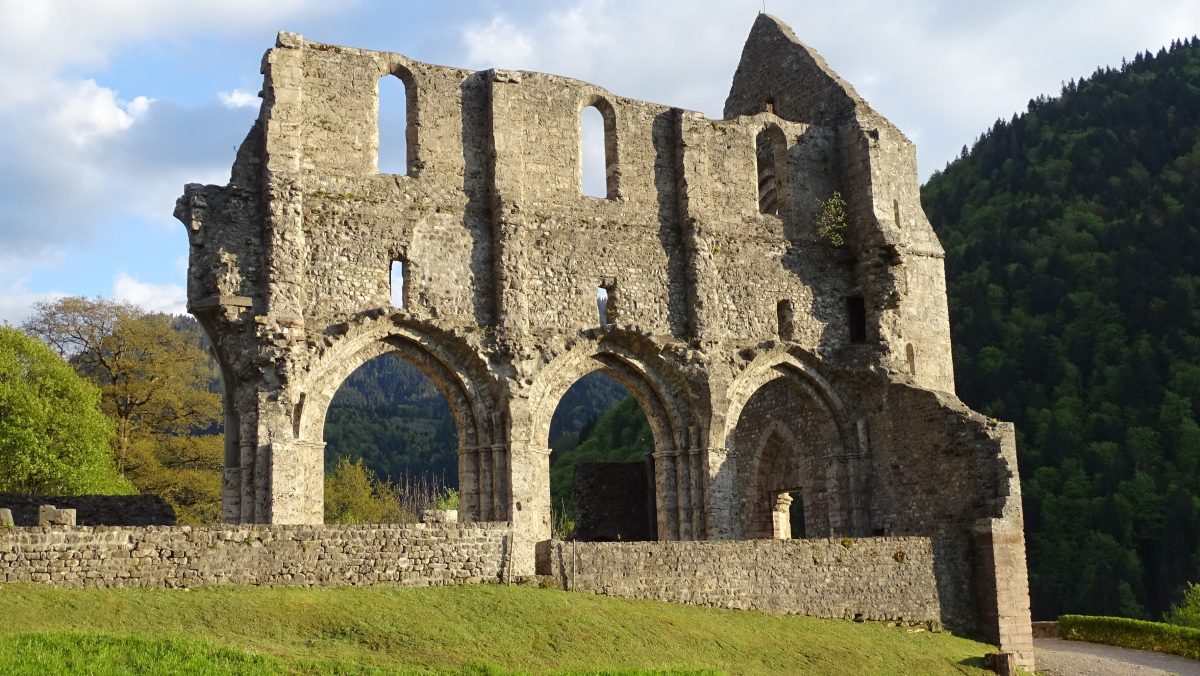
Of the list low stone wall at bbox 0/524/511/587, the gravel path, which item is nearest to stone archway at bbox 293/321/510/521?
low stone wall at bbox 0/524/511/587

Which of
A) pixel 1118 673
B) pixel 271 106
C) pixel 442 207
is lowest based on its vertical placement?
pixel 1118 673

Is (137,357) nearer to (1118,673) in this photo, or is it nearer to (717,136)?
(717,136)

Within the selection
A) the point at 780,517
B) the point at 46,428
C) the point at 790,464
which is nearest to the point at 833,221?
the point at 790,464

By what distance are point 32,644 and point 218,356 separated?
9269 mm

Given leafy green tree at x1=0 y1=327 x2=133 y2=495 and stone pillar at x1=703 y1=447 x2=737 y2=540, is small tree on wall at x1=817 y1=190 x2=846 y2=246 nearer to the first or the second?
stone pillar at x1=703 y1=447 x2=737 y2=540

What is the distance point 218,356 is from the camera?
2136cm

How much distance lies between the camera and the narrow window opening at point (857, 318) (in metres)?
26.1

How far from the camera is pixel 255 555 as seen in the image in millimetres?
16172

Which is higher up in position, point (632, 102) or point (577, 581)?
point (632, 102)

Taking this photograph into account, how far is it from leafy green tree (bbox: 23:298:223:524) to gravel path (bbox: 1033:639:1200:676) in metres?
21.4

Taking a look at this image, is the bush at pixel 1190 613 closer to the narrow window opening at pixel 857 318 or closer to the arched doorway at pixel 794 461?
the arched doorway at pixel 794 461

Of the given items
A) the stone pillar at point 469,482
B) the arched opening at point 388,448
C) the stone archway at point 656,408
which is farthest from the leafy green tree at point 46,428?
the arched opening at point 388,448

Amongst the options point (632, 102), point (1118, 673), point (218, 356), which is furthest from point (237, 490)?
point (1118, 673)

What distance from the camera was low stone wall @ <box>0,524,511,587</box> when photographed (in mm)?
14875
